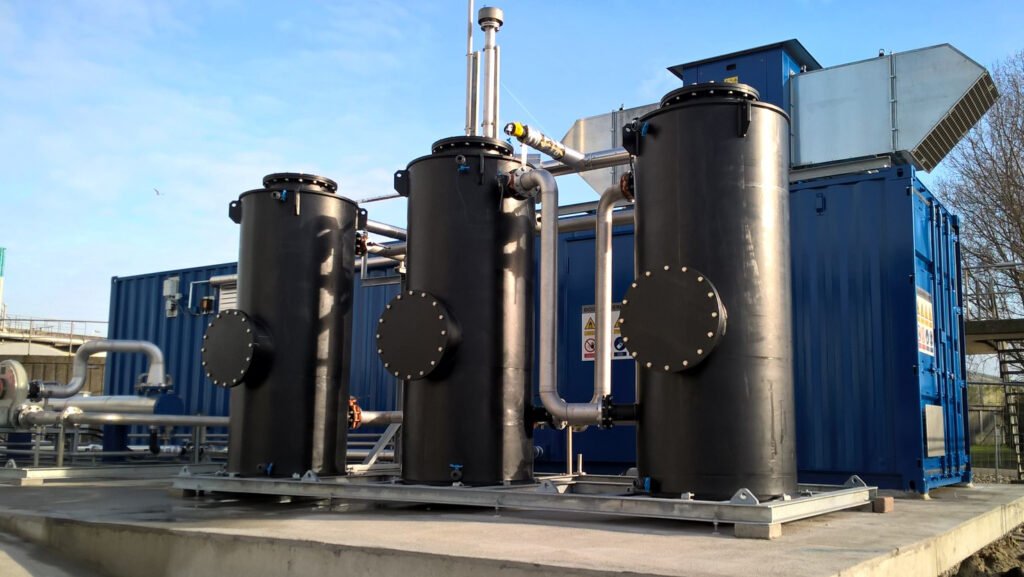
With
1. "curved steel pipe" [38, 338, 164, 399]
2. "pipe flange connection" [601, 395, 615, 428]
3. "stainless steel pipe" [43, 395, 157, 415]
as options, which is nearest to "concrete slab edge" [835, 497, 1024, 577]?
"pipe flange connection" [601, 395, 615, 428]

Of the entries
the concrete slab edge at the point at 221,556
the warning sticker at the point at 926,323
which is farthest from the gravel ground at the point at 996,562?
the concrete slab edge at the point at 221,556

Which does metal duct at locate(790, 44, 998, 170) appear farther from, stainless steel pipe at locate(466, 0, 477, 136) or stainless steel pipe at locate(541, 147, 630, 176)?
stainless steel pipe at locate(466, 0, 477, 136)

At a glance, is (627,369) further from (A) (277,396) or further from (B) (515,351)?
(A) (277,396)

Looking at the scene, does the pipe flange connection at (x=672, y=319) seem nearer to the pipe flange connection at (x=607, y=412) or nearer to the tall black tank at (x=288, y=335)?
the pipe flange connection at (x=607, y=412)

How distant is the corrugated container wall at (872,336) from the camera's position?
7.38 meters

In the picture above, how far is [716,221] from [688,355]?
2.76 ft

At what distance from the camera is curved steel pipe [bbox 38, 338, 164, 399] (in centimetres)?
1179

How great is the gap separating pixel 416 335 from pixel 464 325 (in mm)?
356

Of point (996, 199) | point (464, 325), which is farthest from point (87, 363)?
point (996, 199)

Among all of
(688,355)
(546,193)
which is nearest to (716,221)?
(688,355)

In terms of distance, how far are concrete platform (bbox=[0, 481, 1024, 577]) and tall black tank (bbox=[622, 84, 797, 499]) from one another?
0.42 metres

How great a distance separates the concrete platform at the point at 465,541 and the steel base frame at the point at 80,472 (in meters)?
2.86

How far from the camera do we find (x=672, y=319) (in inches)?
202

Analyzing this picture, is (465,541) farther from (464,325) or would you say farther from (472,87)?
(472,87)
